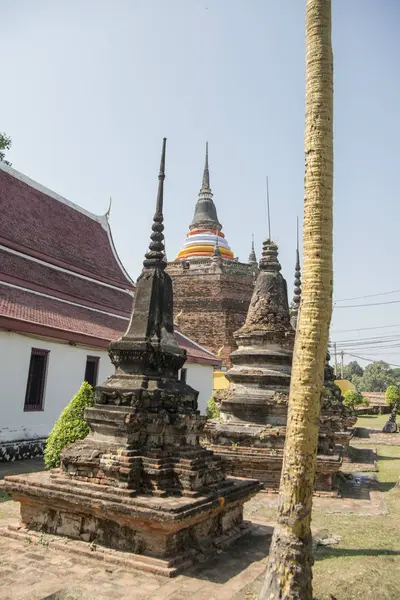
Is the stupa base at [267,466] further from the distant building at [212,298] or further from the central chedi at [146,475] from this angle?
the distant building at [212,298]

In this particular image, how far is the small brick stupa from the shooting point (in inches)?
321

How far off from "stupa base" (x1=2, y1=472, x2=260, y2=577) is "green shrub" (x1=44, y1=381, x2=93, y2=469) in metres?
2.64

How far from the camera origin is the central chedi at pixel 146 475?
14.6 feet

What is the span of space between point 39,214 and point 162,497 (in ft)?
45.2

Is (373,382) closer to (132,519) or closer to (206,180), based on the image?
(206,180)

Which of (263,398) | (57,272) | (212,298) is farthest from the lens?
(212,298)

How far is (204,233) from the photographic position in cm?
3438

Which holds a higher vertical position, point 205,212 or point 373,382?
point 205,212

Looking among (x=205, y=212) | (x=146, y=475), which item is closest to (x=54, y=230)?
(x=146, y=475)

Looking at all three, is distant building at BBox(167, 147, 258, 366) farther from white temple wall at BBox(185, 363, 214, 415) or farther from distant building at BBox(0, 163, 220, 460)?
distant building at BBox(0, 163, 220, 460)

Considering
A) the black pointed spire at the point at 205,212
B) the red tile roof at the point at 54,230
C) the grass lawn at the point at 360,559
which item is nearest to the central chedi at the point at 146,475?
the grass lawn at the point at 360,559

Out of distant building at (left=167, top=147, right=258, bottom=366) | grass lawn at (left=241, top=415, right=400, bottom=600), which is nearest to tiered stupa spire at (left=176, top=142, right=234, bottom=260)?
distant building at (left=167, top=147, right=258, bottom=366)

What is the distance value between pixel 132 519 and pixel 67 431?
3.97m

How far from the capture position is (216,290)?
91.0ft
